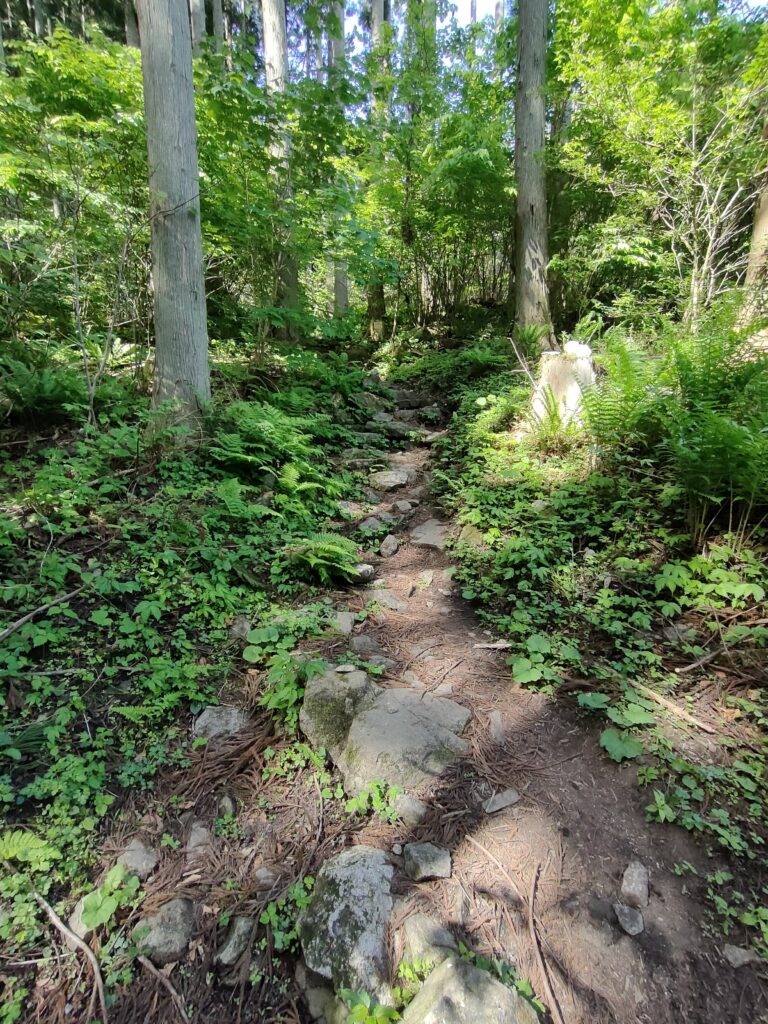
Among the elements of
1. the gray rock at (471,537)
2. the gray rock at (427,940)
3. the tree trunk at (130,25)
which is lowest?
the gray rock at (427,940)

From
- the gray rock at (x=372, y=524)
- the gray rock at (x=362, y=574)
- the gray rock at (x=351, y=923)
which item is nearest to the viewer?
the gray rock at (x=351, y=923)

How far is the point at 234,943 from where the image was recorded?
1.85m

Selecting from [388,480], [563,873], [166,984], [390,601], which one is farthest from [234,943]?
[388,480]

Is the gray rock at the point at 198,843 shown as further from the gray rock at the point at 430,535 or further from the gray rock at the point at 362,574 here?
the gray rock at the point at 430,535

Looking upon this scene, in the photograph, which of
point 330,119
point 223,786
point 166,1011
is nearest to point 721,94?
point 330,119

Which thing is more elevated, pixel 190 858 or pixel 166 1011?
pixel 190 858

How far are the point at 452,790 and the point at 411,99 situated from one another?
1188 cm

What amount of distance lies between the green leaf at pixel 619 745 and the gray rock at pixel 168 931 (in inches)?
76.0

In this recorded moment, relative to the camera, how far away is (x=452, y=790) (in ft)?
7.47

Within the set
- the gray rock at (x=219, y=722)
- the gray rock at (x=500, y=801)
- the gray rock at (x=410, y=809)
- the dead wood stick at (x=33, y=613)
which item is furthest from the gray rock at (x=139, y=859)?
the gray rock at (x=500, y=801)

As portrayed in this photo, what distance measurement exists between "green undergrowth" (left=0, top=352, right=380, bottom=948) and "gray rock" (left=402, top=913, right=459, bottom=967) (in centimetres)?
113

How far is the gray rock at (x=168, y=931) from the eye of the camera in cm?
181

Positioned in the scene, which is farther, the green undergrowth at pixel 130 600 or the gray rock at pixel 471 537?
the gray rock at pixel 471 537

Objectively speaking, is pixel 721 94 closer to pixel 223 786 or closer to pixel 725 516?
pixel 725 516
